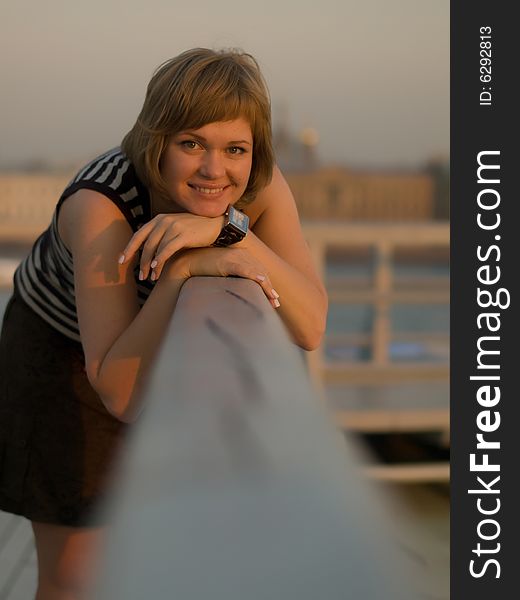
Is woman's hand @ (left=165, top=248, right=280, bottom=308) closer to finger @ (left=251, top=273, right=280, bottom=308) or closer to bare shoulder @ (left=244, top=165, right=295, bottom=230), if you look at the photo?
finger @ (left=251, top=273, right=280, bottom=308)

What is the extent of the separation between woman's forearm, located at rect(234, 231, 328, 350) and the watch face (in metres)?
0.01

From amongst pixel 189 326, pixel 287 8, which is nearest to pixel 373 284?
pixel 189 326

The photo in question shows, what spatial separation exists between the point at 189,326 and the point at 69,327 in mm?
582

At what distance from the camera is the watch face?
1078 mm

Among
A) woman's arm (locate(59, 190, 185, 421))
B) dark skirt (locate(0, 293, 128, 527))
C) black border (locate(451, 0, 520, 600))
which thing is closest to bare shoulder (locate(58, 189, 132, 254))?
woman's arm (locate(59, 190, 185, 421))

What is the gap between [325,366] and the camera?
6105 millimetres

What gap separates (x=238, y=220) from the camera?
1.09 m

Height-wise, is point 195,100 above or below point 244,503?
above

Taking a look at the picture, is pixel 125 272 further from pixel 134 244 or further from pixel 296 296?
pixel 296 296

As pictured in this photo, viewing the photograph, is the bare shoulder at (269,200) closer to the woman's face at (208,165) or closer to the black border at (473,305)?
the woman's face at (208,165)

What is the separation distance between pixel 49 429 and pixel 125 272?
0.33 meters

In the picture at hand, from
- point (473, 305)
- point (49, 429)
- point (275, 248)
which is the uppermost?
point (473, 305)

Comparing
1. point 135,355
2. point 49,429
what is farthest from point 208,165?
point 49,429

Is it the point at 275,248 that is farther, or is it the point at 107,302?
the point at 275,248
